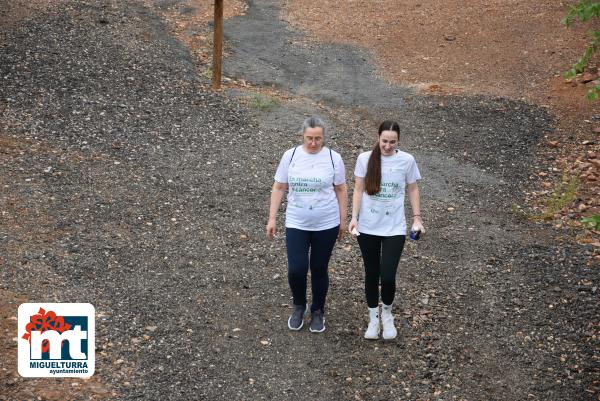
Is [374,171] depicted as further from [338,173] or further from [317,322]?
[317,322]

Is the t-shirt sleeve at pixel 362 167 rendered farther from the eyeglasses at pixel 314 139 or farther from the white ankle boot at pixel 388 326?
the white ankle boot at pixel 388 326

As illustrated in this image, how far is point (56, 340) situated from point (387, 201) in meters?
2.89

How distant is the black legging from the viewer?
6.44 meters

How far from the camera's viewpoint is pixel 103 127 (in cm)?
1127

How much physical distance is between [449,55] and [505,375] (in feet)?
34.6

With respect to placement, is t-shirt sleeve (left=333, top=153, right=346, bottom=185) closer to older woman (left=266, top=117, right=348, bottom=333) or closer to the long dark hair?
older woman (left=266, top=117, right=348, bottom=333)

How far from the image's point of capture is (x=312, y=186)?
250 inches

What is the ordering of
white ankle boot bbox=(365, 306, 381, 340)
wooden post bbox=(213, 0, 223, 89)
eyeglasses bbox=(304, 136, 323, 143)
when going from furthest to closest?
wooden post bbox=(213, 0, 223, 89) → white ankle boot bbox=(365, 306, 381, 340) → eyeglasses bbox=(304, 136, 323, 143)

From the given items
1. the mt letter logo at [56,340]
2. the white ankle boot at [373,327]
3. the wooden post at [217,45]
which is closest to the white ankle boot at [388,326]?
the white ankle boot at [373,327]

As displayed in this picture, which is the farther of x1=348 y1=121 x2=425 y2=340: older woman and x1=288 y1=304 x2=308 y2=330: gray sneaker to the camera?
x1=288 y1=304 x2=308 y2=330: gray sneaker

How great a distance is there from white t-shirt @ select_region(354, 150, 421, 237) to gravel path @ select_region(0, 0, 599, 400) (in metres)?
1.12

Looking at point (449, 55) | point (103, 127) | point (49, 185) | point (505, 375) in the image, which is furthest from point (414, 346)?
point (449, 55)

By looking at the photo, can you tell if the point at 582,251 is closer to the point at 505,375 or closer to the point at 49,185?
the point at 505,375

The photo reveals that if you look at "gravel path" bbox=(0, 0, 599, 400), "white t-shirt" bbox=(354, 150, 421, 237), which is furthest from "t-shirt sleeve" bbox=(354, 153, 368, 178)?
"gravel path" bbox=(0, 0, 599, 400)
